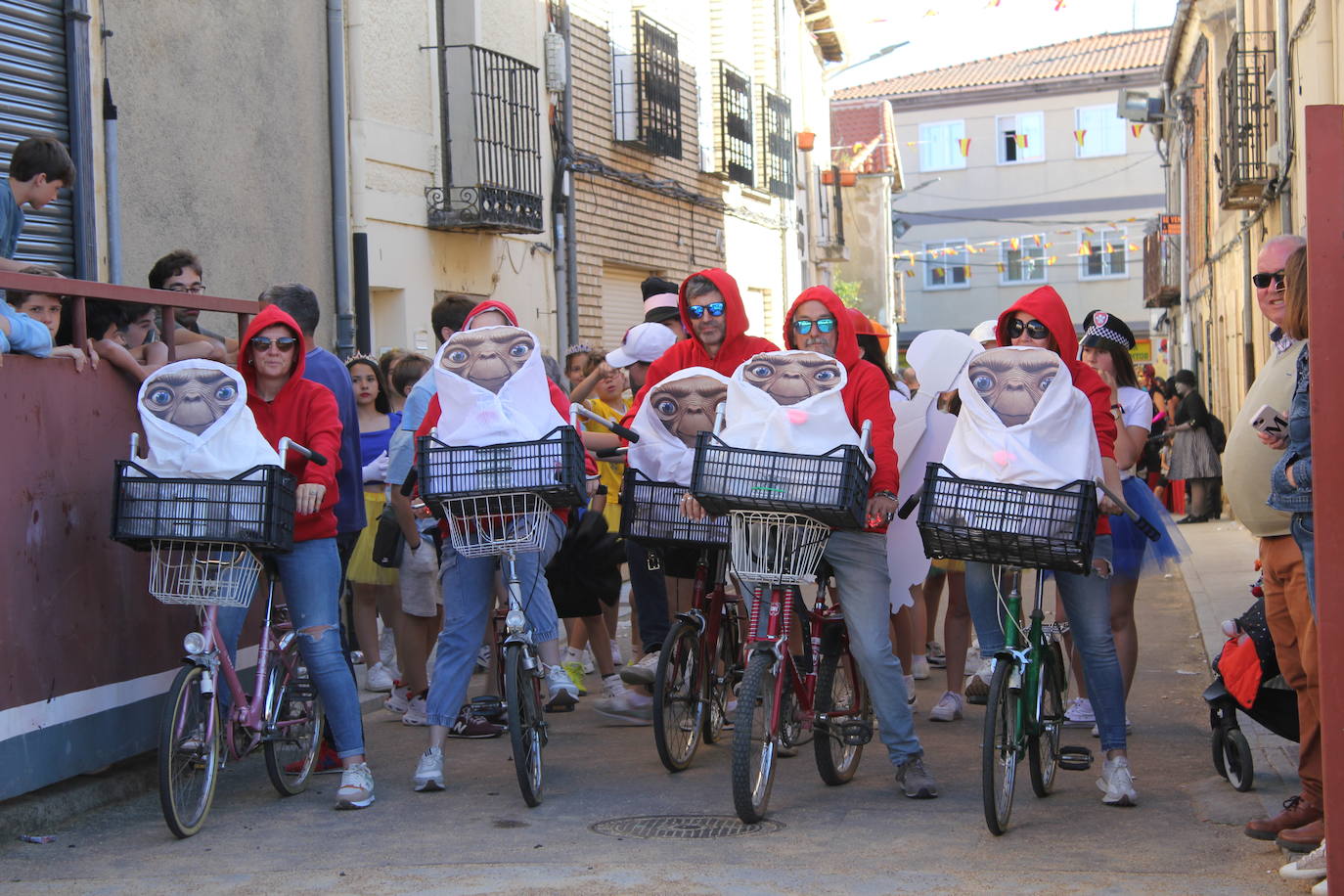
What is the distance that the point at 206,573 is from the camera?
593 centimetres

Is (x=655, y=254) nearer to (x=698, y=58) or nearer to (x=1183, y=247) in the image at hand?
(x=698, y=58)

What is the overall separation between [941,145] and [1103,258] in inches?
263

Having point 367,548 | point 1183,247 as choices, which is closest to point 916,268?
point 1183,247

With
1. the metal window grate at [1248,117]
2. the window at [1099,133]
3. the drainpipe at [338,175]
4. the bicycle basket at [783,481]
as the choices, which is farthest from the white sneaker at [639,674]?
the window at [1099,133]

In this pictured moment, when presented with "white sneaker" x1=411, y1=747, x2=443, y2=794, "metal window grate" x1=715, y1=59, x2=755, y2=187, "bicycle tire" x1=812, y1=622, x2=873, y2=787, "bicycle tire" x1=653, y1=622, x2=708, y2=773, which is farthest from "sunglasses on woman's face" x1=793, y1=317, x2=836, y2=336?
"metal window grate" x1=715, y1=59, x2=755, y2=187

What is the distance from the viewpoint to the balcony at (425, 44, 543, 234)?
15273mm

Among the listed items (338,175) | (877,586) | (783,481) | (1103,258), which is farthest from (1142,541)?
(1103,258)

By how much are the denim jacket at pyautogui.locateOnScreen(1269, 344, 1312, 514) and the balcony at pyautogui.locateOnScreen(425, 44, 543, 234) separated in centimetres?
1120

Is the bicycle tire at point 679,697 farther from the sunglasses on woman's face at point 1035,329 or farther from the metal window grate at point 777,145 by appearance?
the metal window grate at point 777,145

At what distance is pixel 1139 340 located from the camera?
54875 mm

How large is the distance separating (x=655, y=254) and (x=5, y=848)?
54.0ft

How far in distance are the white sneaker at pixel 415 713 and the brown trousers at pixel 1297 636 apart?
4170 millimetres

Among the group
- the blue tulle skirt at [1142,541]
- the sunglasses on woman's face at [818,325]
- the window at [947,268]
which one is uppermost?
the window at [947,268]

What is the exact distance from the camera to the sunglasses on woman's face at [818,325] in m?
6.46
